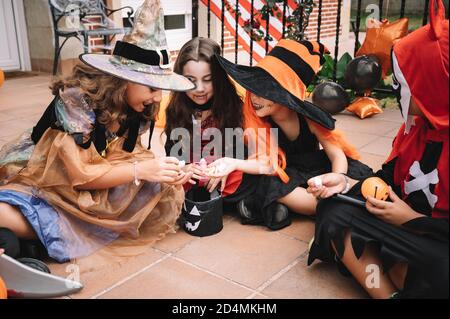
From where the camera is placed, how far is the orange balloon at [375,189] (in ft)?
5.73

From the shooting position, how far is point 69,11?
5.27 m

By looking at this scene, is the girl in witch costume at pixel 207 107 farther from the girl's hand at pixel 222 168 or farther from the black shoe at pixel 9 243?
the black shoe at pixel 9 243

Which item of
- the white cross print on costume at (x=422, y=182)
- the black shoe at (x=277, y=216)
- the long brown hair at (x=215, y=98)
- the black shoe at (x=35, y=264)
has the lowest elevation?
the black shoe at (x=277, y=216)

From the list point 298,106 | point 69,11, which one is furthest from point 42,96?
point 298,106

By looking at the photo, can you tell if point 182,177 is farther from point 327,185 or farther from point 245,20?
point 245,20

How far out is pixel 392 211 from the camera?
5.41 feet

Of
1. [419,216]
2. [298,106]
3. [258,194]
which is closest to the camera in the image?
[419,216]

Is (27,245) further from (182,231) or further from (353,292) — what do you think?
(353,292)

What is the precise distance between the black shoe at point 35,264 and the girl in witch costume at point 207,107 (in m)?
0.72

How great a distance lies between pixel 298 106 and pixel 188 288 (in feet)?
2.99

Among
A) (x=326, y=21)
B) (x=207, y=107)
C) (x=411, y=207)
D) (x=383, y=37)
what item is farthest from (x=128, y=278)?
(x=326, y=21)

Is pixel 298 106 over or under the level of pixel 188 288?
over

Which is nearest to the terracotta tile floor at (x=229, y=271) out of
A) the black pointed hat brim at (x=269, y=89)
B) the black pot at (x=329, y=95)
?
the black pointed hat brim at (x=269, y=89)

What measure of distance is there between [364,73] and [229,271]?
271 centimetres
